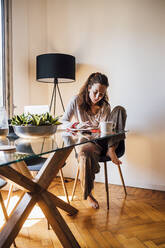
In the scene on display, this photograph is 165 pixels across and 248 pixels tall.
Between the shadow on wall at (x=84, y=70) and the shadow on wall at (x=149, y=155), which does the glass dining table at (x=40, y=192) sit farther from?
the shadow on wall at (x=84, y=70)

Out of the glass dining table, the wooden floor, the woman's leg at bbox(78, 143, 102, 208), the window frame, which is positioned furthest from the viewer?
the window frame

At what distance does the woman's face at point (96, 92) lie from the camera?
206cm

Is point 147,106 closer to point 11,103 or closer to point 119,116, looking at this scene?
point 119,116

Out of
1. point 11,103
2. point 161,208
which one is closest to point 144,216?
point 161,208

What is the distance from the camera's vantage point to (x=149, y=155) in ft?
8.48

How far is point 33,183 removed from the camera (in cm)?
136

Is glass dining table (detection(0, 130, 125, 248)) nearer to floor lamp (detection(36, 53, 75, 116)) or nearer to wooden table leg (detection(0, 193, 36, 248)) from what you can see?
wooden table leg (detection(0, 193, 36, 248))

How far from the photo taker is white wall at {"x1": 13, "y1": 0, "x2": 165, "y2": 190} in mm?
2520

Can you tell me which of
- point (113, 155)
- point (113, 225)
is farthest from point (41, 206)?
point (113, 155)

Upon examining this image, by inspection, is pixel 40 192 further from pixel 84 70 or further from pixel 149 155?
pixel 84 70

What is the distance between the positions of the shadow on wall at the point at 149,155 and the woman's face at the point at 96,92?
77 cm

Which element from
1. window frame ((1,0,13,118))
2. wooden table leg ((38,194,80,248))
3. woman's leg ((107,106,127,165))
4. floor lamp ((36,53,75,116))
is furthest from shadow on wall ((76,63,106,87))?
wooden table leg ((38,194,80,248))

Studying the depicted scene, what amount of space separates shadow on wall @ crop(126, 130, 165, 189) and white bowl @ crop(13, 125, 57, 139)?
1.55 meters

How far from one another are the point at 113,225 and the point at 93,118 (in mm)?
957
